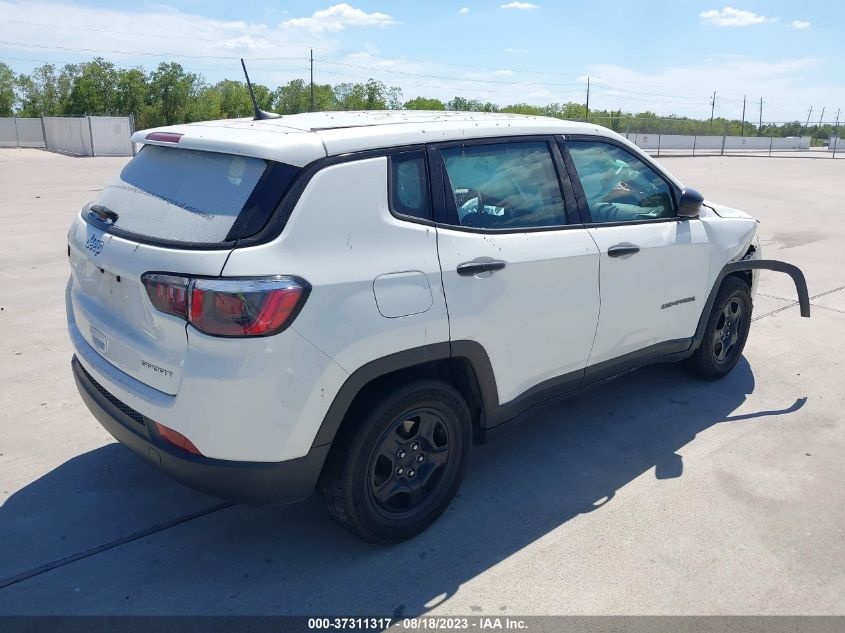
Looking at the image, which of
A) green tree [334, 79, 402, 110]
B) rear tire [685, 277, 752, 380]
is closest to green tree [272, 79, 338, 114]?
green tree [334, 79, 402, 110]

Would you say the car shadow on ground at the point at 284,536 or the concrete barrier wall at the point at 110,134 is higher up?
the concrete barrier wall at the point at 110,134

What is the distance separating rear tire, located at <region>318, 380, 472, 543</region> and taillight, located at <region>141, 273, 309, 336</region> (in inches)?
23.5

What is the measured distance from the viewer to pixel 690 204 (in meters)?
4.09

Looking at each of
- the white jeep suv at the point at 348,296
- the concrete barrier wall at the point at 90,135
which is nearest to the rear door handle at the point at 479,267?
the white jeep suv at the point at 348,296

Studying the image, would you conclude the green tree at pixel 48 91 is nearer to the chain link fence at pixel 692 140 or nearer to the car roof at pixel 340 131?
the chain link fence at pixel 692 140

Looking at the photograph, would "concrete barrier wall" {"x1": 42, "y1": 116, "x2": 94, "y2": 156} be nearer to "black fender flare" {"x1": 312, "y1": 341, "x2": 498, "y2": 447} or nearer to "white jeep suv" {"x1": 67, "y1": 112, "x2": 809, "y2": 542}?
"white jeep suv" {"x1": 67, "y1": 112, "x2": 809, "y2": 542}

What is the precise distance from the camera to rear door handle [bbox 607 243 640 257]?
366 cm

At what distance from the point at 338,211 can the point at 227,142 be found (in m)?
0.55

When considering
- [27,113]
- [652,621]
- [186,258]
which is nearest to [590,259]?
[652,621]

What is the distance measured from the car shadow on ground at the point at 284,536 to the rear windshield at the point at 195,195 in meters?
1.40

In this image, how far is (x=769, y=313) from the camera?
22.1 feet

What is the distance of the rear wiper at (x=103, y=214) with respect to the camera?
3062mm

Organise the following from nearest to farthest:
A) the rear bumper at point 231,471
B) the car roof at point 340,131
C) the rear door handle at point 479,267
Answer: the rear bumper at point 231,471, the car roof at point 340,131, the rear door handle at point 479,267

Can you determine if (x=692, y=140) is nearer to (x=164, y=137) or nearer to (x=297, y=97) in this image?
(x=297, y=97)
